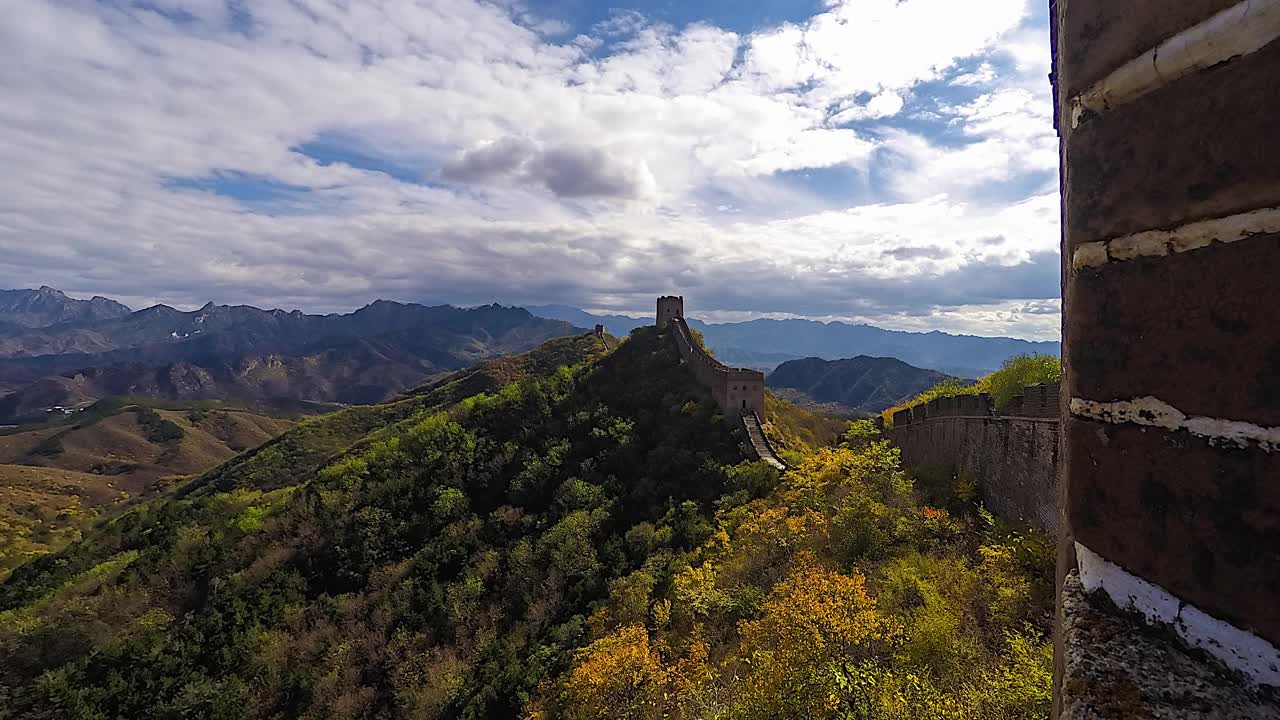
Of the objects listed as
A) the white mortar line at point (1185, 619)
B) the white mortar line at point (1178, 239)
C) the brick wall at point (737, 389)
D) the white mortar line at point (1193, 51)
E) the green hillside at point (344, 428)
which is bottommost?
the green hillside at point (344, 428)

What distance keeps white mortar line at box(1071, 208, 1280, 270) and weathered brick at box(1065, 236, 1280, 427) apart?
27 mm

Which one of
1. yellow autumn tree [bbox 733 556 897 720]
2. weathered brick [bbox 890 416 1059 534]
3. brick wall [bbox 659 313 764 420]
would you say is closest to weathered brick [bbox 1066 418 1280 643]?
yellow autumn tree [bbox 733 556 897 720]

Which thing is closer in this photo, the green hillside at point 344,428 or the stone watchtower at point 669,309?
the stone watchtower at point 669,309

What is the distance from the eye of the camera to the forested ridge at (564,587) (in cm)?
1177

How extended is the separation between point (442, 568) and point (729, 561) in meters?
24.7

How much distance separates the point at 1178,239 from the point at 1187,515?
1.04m

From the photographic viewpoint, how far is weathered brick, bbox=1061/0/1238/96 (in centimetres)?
205

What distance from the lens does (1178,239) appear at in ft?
6.82

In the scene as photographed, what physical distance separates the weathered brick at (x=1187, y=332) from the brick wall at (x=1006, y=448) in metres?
11.7

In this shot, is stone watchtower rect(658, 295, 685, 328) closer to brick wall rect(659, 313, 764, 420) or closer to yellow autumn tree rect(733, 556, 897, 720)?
brick wall rect(659, 313, 764, 420)

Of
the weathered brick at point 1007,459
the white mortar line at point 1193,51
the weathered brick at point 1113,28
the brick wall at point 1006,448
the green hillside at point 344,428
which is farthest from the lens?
the green hillside at point 344,428

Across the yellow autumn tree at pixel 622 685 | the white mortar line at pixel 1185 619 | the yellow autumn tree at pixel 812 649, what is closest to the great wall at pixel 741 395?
the yellow autumn tree at pixel 622 685

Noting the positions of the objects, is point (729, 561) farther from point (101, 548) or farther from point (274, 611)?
point (101, 548)

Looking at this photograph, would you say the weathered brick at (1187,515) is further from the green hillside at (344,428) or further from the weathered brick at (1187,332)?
the green hillside at (344,428)
